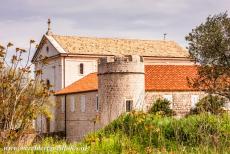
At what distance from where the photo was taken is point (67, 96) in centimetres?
3956

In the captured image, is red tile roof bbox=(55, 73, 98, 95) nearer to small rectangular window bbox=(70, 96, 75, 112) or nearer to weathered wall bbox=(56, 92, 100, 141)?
weathered wall bbox=(56, 92, 100, 141)

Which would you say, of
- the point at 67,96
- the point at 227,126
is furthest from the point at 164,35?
the point at 227,126

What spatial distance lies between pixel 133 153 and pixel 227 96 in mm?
23154

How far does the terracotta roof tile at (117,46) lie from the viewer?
4397 centimetres

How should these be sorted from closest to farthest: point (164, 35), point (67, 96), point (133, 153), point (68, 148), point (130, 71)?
point (133, 153) → point (68, 148) → point (130, 71) → point (67, 96) → point (164, 35)

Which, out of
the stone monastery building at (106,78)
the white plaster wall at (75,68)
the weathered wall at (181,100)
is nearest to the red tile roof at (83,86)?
the stone monastery building at (106,78)

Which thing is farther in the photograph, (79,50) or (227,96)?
(79,50)

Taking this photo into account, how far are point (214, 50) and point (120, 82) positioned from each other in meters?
5.98

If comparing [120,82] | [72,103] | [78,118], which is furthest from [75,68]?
[120,82]

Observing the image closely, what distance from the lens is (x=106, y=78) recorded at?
29.4 meters

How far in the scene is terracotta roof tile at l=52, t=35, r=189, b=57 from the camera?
44.0 metres

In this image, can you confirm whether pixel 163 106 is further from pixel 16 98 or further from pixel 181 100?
pixel 16 98

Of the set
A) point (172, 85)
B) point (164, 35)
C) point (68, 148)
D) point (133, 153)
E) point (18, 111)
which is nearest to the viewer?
point (133, 153)

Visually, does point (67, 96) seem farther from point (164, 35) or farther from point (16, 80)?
point (16, 80)
